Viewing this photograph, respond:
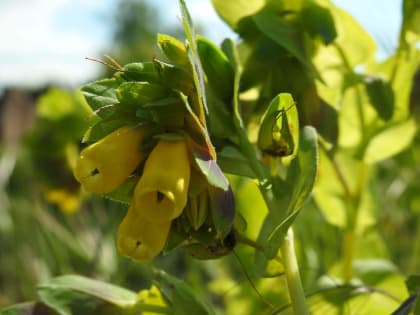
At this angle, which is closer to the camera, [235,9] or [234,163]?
[234,163]

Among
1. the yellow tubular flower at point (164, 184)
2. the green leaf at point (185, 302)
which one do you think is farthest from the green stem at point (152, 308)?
the yellow tubular flower at point (164, 184)

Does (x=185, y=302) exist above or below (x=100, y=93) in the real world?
below

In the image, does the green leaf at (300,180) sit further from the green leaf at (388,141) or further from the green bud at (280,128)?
the green leaf at (388,141)

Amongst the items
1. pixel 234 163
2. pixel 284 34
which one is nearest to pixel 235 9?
pixel 284 34

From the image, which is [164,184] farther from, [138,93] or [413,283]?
[413,283]

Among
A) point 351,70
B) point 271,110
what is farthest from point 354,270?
point 271,110
